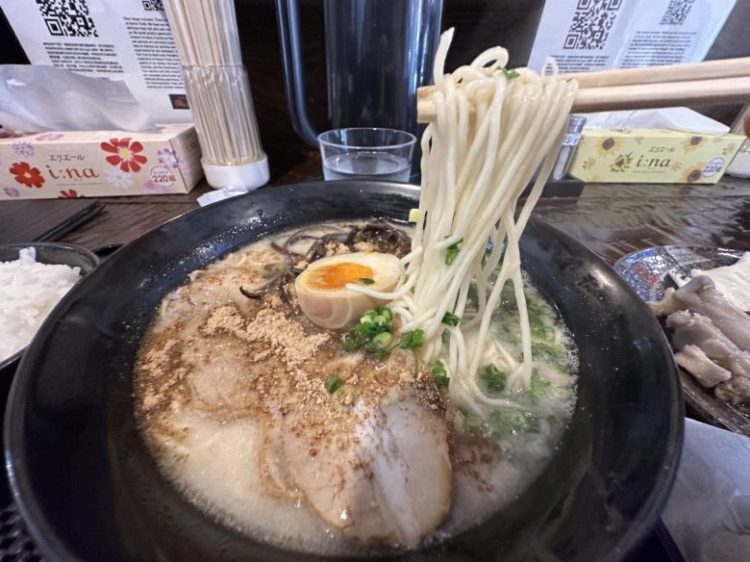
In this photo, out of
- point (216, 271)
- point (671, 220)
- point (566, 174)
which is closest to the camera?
point (216, 271)

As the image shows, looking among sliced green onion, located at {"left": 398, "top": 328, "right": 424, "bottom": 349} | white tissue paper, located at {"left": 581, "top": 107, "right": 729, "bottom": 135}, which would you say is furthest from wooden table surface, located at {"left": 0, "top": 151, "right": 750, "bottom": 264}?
sliced green onion, located at {"left": 398, "top": 328, "right": 424, "bottom": 349}

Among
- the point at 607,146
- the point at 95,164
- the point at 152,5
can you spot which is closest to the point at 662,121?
the point at 607,146

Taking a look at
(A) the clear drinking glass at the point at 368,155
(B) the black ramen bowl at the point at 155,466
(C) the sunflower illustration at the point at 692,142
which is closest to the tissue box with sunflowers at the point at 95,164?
(A) the clear drinking glass at the point at 368,155

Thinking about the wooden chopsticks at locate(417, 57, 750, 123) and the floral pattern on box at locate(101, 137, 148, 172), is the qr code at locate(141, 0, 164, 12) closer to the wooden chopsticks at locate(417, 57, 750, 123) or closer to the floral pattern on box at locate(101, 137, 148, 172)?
the floral pattern on box at locate(101, 137, 148, 172)

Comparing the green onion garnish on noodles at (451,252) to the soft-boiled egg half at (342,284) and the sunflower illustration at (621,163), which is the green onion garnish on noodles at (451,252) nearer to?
the soft-boiled egg half at (342,284)

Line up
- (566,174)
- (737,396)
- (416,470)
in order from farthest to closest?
(566,174)
(737,396)
(416,470)

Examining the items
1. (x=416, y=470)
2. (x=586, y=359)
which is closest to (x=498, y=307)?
(x=586, y=359)

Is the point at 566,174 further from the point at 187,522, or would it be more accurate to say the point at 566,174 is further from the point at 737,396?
the point at 187,522

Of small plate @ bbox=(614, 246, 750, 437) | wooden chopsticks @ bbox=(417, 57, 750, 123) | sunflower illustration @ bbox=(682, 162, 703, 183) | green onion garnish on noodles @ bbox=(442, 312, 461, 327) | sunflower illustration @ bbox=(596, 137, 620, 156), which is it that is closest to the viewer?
wooden chopsticks @ bbox=(417, 57, 750, 123)
